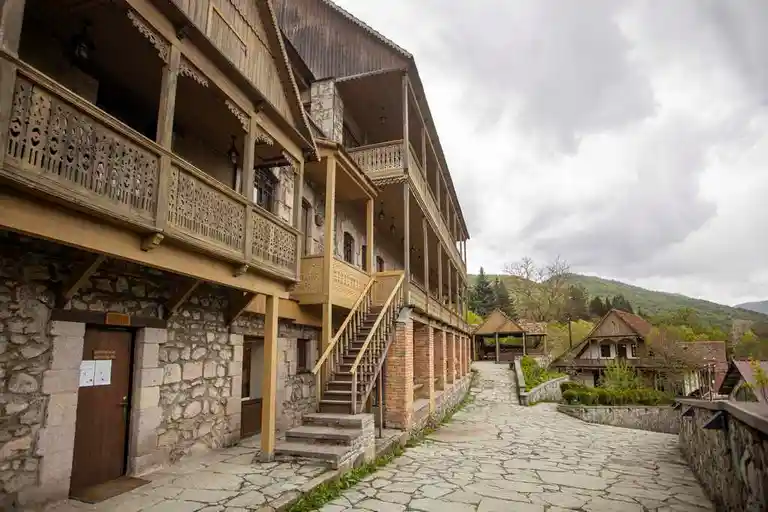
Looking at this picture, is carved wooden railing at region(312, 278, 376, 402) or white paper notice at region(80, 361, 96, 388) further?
carved wooden railing at region(312, 278, 376, 402)

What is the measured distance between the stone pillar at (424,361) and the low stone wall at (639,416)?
12.3 metres

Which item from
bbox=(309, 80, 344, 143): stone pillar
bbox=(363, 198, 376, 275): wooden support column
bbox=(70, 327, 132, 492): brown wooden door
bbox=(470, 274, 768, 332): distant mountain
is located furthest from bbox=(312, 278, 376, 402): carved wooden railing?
bbox=(470, 274, 768, 332): distant mountain

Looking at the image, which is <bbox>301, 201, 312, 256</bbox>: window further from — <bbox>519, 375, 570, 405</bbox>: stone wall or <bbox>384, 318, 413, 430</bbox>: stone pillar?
<bbox>519, 375, 570, 405</bbox>: stone wall

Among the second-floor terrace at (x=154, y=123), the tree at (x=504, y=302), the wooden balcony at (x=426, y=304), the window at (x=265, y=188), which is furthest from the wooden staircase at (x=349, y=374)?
the tree at (x=504, y=302)

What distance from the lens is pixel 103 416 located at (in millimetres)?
5898

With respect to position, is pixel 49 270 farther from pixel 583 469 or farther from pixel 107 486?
pixel 583 469

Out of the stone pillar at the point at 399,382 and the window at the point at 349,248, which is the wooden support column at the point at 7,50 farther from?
the window at the point at 349,248

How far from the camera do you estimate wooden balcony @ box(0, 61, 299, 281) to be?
346 centimetres

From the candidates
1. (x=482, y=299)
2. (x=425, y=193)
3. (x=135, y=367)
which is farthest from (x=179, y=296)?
(x=482, y=299)

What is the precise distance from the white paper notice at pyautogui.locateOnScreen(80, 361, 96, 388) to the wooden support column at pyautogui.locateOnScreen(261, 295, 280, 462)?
2.30m

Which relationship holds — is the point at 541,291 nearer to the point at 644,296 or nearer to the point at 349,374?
the point at 349,374

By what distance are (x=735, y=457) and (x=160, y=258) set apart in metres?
6.38

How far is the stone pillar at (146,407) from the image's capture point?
243 inches

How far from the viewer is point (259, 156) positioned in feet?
27.6
